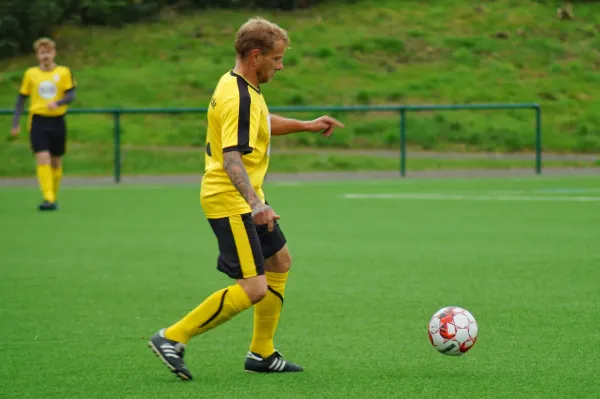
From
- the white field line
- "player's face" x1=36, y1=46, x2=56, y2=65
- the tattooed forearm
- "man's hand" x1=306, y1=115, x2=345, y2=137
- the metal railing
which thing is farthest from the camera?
the metal railing

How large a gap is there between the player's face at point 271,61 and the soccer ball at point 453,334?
62.1 inches

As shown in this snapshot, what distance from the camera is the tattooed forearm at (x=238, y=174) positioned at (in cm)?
592

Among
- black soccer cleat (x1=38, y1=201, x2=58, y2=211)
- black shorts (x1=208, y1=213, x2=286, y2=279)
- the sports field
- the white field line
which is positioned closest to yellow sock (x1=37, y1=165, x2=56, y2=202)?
black soccer cleat (x1=38, y1=201, x2=58, y2=211)

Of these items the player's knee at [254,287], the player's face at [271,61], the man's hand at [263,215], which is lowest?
the player's knee at [254,287]

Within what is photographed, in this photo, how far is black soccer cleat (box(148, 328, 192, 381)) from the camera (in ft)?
20.2

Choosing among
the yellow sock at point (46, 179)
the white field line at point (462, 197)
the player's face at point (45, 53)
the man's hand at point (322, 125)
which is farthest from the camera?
the white field line at point (462, 197)

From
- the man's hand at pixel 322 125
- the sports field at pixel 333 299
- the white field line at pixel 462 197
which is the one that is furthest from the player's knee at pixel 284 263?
the white field line at pixel 462 197

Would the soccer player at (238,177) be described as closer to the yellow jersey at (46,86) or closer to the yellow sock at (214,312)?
the yellow sock at (214,312)

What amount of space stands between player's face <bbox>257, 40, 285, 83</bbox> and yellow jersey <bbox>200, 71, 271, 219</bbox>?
9 centimetres

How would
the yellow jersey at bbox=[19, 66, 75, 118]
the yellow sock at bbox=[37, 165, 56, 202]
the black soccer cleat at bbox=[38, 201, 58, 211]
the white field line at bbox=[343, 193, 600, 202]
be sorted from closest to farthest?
the yellow sock at bbox=[37, 165, 56, 202] < the yellow jersey at bbox=[19, 66, 75, 118] < the black soccer cleat at bbox=[38, 201, 58, 211] < the white field line at bbox=[343, 193, 600, 202]

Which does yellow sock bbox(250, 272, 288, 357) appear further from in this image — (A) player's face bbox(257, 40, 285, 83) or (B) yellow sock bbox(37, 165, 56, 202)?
(B) yellow sock bbox(37, 165, 56, 202)

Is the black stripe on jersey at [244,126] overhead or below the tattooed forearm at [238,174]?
overhead

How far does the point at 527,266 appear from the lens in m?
10.7

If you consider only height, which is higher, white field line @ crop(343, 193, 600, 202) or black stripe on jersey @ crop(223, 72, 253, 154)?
black stripe on jersey @ crop(223, 72, 253, 154)
